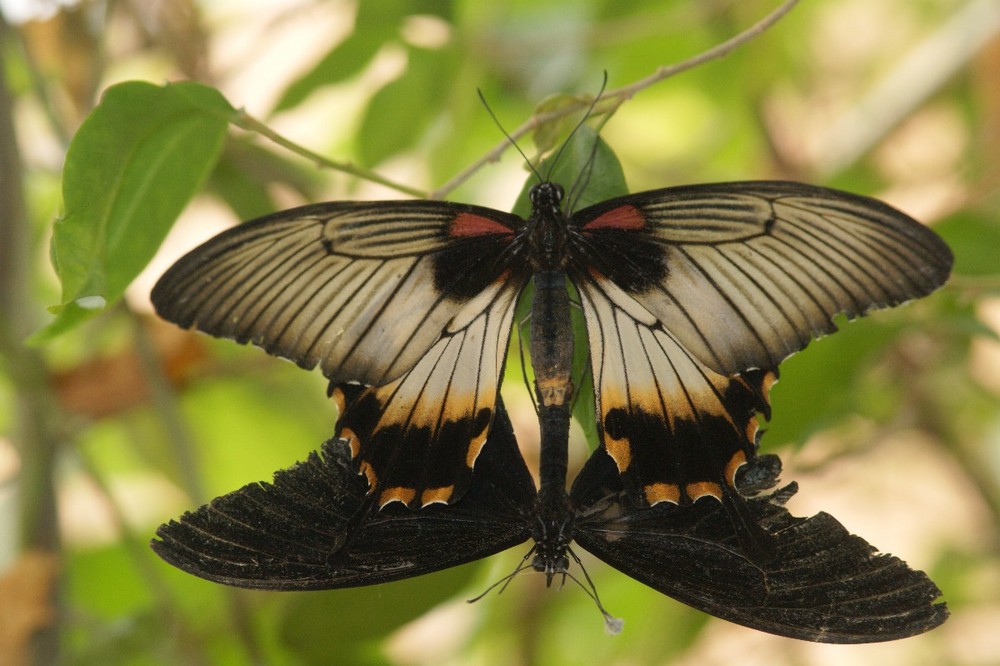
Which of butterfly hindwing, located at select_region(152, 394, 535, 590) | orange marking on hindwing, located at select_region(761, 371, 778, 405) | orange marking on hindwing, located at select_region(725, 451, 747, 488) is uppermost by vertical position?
orange marking on hindwing, located at select_region(761, 371, 778, 405)

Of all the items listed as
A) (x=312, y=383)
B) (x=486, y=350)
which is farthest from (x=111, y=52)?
(x=486, y=350)

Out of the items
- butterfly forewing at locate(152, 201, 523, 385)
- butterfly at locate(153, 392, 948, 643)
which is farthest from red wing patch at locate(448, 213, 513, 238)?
butterfly at locate(153, 392, 948, 643)

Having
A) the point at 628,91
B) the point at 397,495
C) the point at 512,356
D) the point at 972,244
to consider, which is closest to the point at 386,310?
the point at 397,495

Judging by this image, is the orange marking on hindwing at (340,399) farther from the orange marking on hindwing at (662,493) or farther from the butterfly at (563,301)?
the orange marking on hindwing at (662,493)

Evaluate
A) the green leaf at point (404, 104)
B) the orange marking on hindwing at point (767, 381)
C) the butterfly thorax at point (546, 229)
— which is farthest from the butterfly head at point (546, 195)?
the green leaf at point (404, 104)

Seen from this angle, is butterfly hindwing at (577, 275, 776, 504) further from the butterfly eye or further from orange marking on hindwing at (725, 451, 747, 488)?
the butterfly eye

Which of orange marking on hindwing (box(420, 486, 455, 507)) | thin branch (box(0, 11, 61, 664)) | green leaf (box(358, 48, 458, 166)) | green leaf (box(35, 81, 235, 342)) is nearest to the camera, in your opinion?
green leaf (box(35, 81, 235, 342))

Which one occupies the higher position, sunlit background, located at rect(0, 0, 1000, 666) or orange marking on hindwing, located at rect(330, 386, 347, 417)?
sunlit background, located at rect(0, 0, 1000, 666)
